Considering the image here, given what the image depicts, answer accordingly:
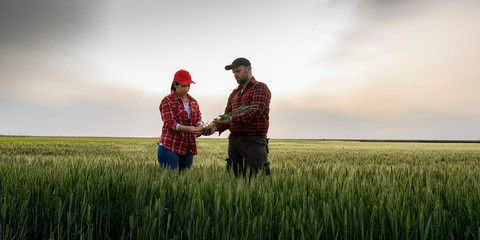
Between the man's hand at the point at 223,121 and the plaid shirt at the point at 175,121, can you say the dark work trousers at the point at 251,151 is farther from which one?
the plaid shirt at the point at 175,121

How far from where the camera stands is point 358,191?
2523 mm

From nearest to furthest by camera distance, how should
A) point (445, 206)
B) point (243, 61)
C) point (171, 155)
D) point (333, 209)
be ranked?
point (333, 209), point (445, 206), point (243, 61), point (171, 155)

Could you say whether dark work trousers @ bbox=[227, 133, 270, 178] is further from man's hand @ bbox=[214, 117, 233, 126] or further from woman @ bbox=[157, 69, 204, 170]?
woman @ bbox=[157, 69, 204, 170]

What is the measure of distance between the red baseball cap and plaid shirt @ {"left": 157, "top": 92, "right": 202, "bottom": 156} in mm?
244

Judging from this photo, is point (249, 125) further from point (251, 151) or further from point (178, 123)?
point (178, 123)

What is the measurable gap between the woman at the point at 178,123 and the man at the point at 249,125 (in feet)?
1.47

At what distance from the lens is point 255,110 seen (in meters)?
3.64

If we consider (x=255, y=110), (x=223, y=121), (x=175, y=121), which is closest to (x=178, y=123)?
(x=175, y=121)

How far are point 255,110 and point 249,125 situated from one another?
12.0 inches

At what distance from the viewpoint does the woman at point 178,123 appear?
3.93 meters

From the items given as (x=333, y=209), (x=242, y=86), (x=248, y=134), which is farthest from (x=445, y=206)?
(x=242, y=86)

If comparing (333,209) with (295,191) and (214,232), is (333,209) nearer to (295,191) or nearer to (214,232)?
(295,191)

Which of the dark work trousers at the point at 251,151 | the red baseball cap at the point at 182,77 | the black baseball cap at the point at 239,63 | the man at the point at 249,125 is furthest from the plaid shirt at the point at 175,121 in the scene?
the black baseball cap at the point at 239,63

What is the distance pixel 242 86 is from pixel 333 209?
2395mm
